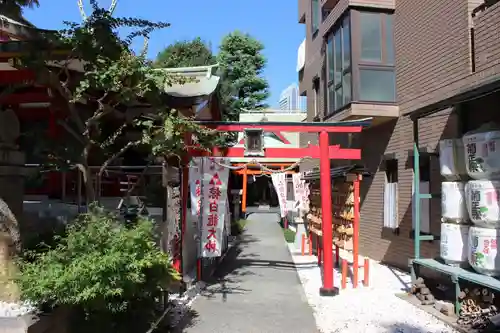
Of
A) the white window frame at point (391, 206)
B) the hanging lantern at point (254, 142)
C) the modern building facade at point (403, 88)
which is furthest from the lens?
the white window frame at point (391, 206)

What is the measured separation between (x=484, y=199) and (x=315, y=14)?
1336cm

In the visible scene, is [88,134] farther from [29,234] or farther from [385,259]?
[385,259]

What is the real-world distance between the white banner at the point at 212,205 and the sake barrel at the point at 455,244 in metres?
4.67

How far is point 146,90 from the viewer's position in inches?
232

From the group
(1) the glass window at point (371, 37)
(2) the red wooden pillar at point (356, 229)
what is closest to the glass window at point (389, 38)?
(1) the glass window at point (371, 37)

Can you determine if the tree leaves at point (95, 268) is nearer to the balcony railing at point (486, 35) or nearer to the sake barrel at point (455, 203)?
the sake barrel at point (455, 203)

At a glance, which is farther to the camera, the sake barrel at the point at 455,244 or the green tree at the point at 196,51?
the green tree at the point at 196,51

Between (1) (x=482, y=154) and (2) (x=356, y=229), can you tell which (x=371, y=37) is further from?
(1) (x=482, y=154)

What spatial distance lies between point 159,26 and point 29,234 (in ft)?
10.2

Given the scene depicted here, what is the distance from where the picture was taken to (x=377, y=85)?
11.8m

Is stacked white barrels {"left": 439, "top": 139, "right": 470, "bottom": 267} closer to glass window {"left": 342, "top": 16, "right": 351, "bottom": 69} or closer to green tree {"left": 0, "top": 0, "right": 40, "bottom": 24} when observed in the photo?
glass window {"left": 342, "top": 16, "right": 351, "bottom": 69}

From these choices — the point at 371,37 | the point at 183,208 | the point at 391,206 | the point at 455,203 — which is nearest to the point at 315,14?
the point at 371,37

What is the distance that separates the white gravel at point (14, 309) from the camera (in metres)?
4.57

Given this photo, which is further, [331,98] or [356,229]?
[331,98]
